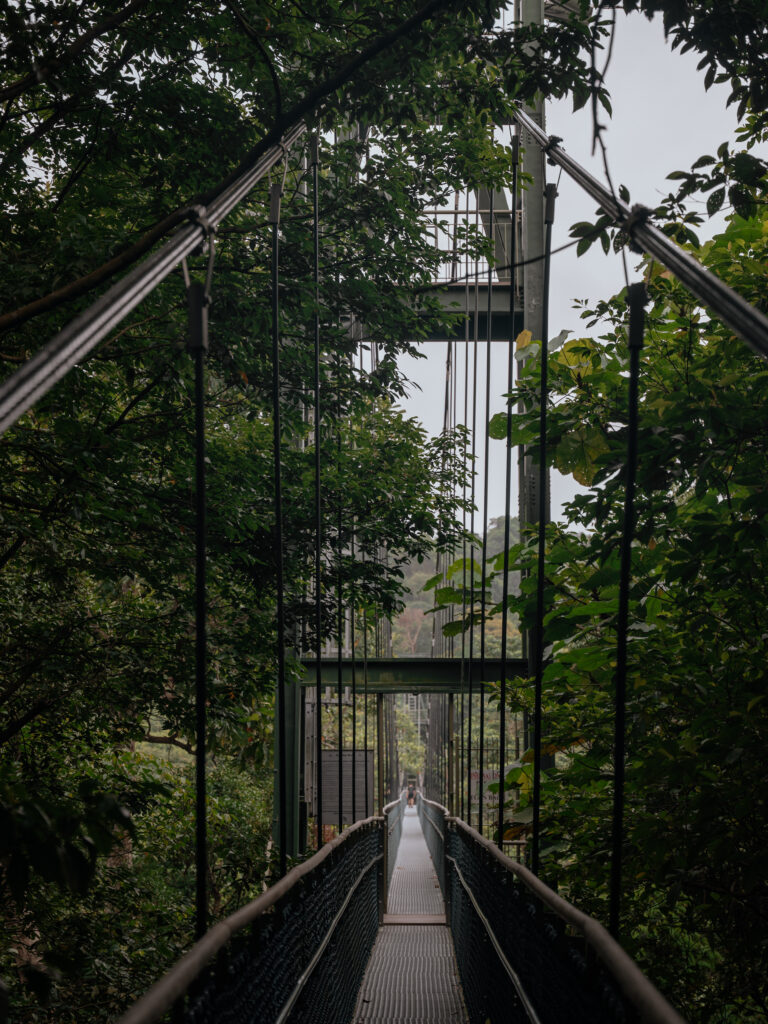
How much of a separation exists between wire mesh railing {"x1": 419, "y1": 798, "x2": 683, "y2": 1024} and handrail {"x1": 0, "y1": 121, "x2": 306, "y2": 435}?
0.93 m

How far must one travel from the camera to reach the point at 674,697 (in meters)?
2.20

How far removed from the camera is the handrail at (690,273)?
104cm

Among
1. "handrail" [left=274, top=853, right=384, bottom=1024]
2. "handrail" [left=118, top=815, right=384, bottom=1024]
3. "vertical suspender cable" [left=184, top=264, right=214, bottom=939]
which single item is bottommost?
"handrail" [left=274, top=853, right=384, bottom=1024]

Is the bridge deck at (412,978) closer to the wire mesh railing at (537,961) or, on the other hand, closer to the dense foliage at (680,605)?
the wire mesh railing at (537,961)

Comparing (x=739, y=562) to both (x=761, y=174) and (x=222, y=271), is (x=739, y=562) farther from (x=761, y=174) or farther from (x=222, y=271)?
(x=222, y=271)

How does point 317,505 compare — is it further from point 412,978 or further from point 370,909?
point 370,909

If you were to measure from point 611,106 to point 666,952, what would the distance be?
2.40 m

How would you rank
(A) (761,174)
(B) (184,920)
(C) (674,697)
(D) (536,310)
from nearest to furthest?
(A) (761,174)
(C) (674,697)
(B) (184,920)
(D) (536,310)

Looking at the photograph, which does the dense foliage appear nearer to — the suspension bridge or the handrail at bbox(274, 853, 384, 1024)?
the suspension bridge

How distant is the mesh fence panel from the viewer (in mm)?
1294

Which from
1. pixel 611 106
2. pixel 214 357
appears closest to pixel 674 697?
pixel 611 106

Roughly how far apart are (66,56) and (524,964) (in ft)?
9.10

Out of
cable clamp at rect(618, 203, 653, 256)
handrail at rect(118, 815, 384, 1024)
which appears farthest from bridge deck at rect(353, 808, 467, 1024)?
cable clamp at rect(618, 203, 653, 256)

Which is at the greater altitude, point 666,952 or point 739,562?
point 739,562
